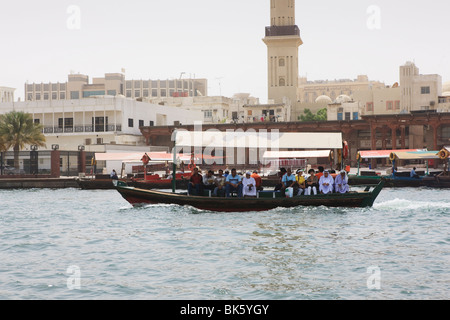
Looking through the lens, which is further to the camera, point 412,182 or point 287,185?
point 412,182

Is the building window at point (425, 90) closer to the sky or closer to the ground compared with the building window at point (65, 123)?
closer to the sky

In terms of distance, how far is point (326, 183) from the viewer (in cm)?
2509

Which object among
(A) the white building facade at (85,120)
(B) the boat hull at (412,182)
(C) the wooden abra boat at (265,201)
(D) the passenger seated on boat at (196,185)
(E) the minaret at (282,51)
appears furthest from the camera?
(E) the minaret at (282,51)

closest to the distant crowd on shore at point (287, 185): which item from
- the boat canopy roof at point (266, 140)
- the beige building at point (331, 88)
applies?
the boat canopy roof at point (266, 140)

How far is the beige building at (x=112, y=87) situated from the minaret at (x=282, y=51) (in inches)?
2649

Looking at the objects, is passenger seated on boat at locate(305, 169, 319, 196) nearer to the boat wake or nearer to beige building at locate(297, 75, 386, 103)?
the boat wake

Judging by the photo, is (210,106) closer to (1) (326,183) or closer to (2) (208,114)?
(2) (208,114)

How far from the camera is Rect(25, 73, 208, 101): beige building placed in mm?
156500

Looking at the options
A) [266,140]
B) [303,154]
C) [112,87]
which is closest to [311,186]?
[303,154]

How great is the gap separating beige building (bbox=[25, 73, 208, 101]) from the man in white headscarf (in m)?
133

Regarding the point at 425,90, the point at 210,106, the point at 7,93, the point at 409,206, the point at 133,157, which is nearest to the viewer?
the point at 409,206

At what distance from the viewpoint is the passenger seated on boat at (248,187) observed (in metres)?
25.2

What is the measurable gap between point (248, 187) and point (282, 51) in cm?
6749

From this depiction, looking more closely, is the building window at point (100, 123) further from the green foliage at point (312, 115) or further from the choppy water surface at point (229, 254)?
the choppy water surface at point (229, 254)
